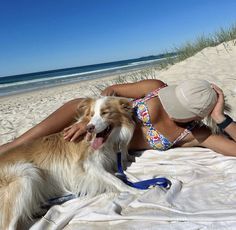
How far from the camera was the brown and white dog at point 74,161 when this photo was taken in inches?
117

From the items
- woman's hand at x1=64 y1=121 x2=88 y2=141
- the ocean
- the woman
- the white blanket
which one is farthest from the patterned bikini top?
the ocean

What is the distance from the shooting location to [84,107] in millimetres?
3826

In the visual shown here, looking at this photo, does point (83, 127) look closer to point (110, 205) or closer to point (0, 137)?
point (110, 205)

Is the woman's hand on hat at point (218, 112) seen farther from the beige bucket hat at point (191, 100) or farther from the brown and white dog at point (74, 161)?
the brown and white dog at point (74, 161)

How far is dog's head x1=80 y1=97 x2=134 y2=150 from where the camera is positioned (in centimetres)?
350

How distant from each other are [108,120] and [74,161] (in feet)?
1.75

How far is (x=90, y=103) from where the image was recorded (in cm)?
374

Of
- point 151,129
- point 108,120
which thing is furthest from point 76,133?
point 151,129

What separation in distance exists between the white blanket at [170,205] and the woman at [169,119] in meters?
0.34

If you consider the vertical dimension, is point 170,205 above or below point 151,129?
below

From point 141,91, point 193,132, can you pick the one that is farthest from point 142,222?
point 141,91

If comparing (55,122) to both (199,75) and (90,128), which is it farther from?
(199,75)

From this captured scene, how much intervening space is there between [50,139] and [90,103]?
57 cm

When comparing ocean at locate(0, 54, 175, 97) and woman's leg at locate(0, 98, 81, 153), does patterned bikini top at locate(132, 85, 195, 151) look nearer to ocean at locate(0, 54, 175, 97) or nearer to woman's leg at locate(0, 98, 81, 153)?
woman's leg at locate(0, 98, 81, 153)
